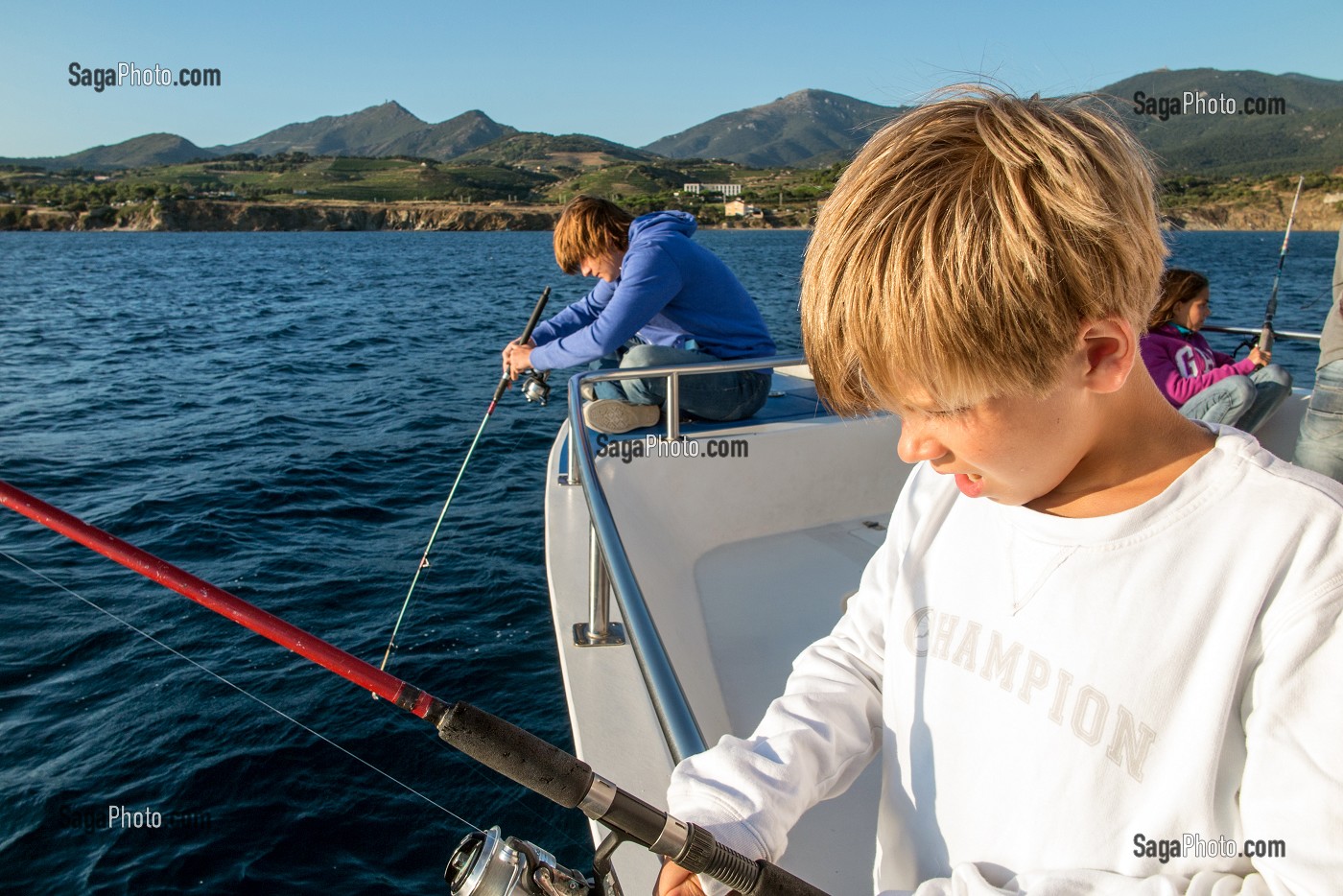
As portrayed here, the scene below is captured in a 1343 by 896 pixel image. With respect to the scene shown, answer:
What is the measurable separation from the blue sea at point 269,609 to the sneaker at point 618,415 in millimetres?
2225

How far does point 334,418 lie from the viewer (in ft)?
45.0

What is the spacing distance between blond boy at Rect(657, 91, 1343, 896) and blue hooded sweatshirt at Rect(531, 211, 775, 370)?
3751 mm

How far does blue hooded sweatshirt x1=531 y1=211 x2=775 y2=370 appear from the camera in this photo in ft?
15.6

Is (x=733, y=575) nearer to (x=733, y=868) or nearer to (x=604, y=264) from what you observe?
(x=604, y=264)

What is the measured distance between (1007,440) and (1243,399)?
12.1 ft

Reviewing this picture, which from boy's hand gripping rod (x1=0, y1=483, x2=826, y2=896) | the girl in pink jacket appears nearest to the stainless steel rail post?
boy's hand gripping rod (x1=0, y1=483, x2=826, y2=896)

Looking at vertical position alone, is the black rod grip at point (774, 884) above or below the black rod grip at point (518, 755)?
below

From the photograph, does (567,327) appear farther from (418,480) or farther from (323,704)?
(418,480)

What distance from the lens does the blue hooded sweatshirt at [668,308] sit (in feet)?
15.6

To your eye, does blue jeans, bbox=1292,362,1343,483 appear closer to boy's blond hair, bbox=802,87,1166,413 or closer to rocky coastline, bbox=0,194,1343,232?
boy's blond hair, bbox=802,87,1166,413

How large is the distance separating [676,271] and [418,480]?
269 inches
